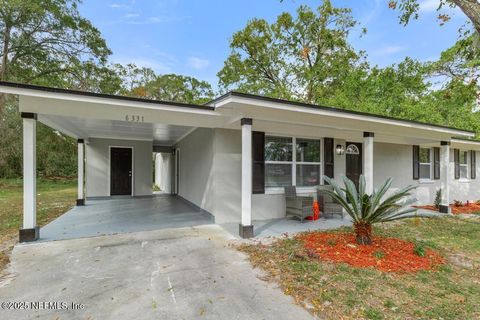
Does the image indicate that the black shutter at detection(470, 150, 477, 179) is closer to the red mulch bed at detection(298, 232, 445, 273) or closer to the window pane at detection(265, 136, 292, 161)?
the red mulch bed at detection(298, 232, 445, 273)

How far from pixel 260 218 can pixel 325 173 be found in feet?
8.23

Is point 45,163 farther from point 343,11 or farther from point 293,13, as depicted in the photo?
point 343,11

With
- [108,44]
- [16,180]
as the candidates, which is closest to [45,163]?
[16,180]

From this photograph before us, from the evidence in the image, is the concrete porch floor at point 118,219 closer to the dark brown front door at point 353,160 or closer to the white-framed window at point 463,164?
the dark brown front door at point 353,160

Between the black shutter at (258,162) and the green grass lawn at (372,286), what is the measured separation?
1943mm

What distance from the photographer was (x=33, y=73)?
14.4 meters

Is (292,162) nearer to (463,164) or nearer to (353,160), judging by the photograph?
(353,160)

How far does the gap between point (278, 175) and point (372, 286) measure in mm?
3999

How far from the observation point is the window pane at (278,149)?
6.68 metres

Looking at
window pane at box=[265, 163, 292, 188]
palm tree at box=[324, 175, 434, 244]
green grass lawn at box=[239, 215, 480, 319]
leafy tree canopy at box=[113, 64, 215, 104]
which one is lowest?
green grass lawn at box=[239, 215, 480, 319]

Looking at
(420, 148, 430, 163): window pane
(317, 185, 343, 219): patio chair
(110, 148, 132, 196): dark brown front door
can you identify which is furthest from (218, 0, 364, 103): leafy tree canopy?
(317, 185, 343, 219): patio chair

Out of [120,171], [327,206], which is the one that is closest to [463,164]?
[327,206]

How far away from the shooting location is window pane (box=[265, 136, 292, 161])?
6.68 metres

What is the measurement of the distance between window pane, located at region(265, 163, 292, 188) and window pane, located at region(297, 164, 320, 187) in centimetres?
35
